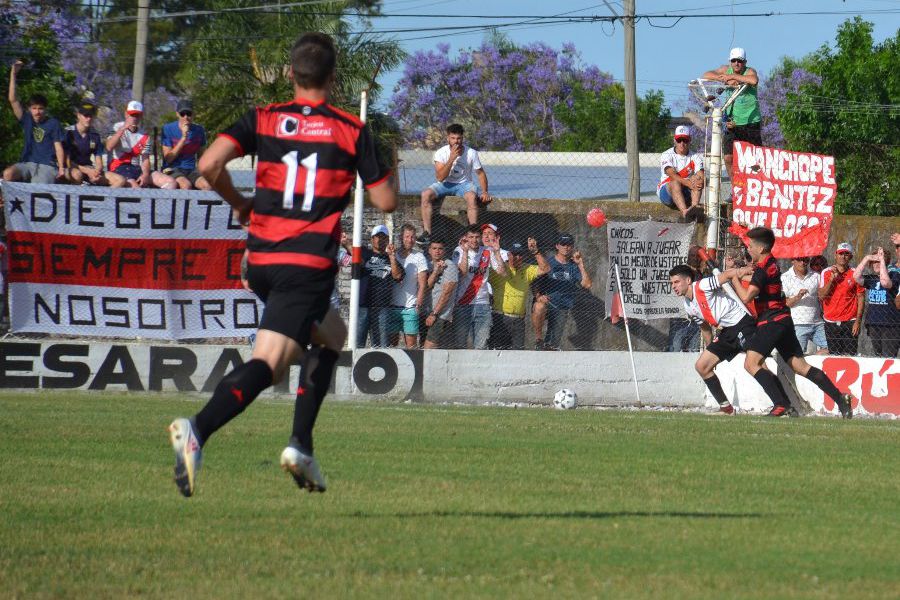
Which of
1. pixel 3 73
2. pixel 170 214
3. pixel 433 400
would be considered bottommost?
pixel 433 400

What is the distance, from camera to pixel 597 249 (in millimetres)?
18047

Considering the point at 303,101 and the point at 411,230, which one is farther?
the point at 411,230

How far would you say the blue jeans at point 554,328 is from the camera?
17031 millimetres

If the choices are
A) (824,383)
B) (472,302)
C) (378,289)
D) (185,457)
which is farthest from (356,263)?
(185,457)

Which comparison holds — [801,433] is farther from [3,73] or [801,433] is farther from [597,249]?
[3,73]

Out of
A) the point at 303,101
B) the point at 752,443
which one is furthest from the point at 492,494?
the point at 752,443

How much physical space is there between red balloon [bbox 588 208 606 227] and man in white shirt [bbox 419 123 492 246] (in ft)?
4.44

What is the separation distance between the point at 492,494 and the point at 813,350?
1184 centimetres

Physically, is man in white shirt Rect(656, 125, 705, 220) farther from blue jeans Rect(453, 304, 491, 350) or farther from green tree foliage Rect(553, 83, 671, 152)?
green tree foliage Rect(553, 83, 671, 152)

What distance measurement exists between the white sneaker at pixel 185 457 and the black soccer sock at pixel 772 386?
1069cm

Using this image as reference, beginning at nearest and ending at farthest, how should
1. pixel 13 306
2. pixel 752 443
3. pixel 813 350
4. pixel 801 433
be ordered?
pixel 752 443, pixel 801 433, pixel 13 306, pixel 813 350

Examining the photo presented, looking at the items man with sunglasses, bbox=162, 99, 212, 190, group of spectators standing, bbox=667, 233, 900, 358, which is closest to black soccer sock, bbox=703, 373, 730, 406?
group of spectators standing, bbox=667, 233, 900, 358

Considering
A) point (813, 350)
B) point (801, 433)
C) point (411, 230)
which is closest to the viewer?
point (801, 433)

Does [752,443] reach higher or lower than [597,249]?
lower
